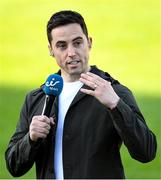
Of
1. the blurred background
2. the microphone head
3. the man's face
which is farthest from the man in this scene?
the blurred background

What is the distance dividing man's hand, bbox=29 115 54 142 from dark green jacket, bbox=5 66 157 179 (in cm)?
14

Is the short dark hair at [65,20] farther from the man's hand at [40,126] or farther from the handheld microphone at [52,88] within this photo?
the man's hand at [40,126]

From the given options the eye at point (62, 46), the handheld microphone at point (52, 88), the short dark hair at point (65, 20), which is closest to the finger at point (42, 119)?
the handheld microphone at point (52, 88)

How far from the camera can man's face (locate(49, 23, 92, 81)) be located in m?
4.27

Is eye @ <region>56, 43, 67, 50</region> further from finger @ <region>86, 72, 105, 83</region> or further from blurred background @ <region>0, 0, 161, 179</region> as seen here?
blurred background @ <region>0, 0, 161, 179</region>

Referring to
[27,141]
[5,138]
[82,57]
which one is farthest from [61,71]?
[5,138]

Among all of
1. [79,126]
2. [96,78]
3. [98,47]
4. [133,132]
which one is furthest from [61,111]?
[98,47]

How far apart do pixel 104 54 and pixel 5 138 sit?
3.94 metres

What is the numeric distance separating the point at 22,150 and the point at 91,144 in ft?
1.30

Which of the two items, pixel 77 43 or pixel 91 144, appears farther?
pixel 77 43

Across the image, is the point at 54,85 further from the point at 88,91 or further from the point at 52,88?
the point at 88,91

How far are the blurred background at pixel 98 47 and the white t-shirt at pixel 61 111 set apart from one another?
5.24 m

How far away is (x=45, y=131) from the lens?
4.01 metres

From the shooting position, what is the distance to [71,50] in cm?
427
